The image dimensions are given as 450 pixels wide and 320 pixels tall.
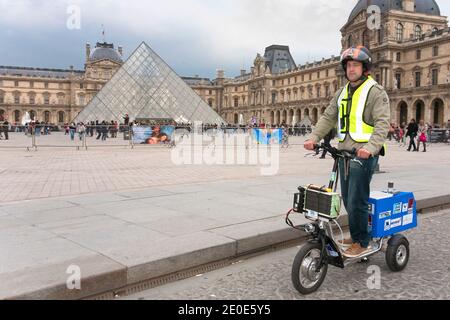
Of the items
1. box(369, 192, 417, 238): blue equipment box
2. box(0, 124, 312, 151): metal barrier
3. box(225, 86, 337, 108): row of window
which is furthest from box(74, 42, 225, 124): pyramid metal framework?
box(225, 86, 337, 108): row of window

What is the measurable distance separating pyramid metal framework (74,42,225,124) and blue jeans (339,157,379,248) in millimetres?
32974

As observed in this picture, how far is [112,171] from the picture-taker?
9914 mm

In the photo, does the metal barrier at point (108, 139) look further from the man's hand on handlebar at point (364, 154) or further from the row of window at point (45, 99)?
the row of window at point (45, 99)

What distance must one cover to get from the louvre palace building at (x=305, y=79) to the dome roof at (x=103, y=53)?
220 mm

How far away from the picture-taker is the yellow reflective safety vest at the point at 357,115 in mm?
3488

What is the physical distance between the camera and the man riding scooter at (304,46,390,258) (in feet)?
11.1

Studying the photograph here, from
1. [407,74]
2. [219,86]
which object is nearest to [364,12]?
[407,74]

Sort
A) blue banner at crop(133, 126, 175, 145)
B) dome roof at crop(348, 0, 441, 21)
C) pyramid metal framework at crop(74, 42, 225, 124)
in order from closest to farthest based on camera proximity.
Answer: blue banner at crop(133, 126, 175, 145) → pyramid metal framework at crop(74, 42, 225, 124) → dome roof at crop(348, 0, 441, 21)

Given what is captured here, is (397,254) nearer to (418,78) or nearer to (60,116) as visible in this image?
(418,78)

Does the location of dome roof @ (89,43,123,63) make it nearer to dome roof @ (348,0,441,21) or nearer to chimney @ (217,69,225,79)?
chimney @ (217,69,225,79)

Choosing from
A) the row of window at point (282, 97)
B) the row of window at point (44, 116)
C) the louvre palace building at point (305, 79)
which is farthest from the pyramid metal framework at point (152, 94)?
the row of window at point (44, 116)

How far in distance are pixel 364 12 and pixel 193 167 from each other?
56437 mm

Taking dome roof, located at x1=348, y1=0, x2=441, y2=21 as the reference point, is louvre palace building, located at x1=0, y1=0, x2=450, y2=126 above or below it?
below
